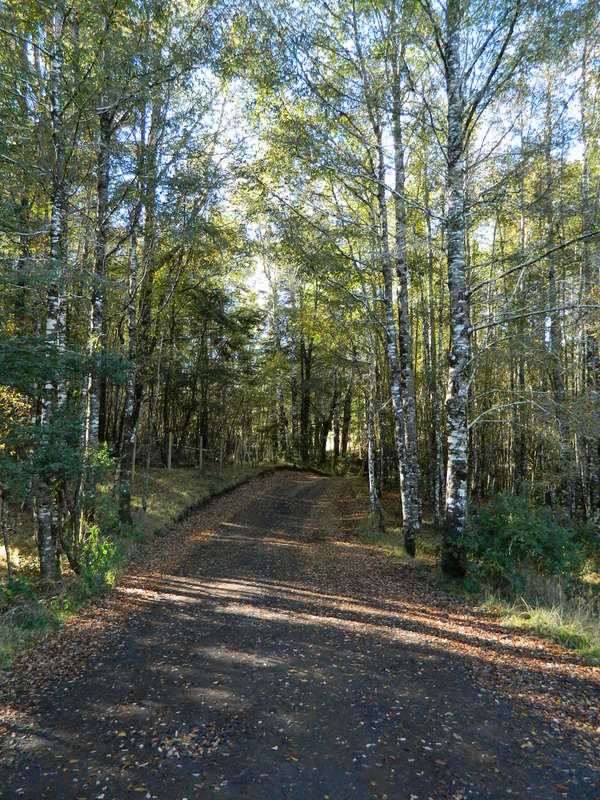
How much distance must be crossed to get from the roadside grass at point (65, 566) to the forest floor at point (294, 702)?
13.2 inches

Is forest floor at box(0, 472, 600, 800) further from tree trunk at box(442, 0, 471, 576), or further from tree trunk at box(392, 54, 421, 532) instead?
tree trunk at box(392, 54, 421, 532)

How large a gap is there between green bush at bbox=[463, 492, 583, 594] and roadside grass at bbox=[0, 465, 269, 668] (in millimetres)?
6429

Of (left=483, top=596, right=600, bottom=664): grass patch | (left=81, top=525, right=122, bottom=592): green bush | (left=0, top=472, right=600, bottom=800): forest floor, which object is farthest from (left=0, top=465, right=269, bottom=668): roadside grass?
(left=483, top=596, right=600, bottom=664): grass patch

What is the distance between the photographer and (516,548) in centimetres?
742

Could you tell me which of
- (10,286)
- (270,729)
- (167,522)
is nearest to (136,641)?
(270,729)

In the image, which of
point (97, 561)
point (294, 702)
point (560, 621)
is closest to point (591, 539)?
point (560, 621)

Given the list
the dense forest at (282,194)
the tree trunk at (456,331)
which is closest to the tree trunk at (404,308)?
the dense forest at (282,194)

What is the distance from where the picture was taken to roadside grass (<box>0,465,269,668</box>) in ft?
19.3

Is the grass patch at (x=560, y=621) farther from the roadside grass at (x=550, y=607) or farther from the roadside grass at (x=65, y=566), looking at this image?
the roadside grass at (x=65, y=566)

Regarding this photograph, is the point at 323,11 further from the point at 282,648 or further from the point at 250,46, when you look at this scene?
the point at 282,648

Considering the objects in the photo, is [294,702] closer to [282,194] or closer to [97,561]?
[97,561]

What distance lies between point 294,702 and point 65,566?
246 inches

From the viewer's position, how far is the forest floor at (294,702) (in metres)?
3.18

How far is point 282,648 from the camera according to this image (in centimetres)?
533
